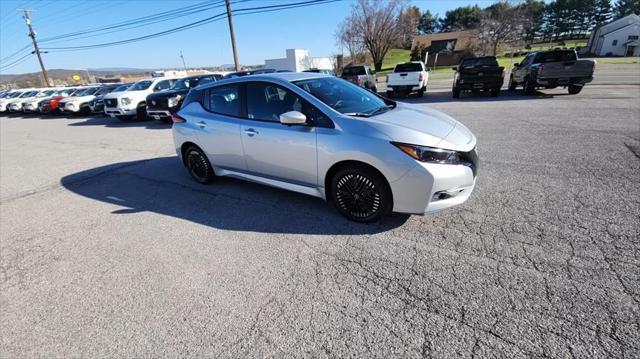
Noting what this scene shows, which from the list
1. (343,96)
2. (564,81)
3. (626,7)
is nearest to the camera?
(343,96)

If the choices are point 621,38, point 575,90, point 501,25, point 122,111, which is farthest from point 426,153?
point 621,38

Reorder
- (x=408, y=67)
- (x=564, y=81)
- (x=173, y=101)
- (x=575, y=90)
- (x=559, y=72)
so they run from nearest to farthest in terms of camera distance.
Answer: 1. (x=173, y=101)
2. (x=559, y=72)
3. (x=564, y=81)
4. (x=575, y=90)
5. (x=408, y=67)

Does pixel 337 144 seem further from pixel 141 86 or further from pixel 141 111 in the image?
pixel 141 86

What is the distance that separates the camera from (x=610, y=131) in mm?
6586

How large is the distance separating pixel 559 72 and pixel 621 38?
7077 centimetres

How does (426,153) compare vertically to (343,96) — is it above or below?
below

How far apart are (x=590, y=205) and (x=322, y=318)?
135 inches

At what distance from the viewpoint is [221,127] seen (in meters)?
4.47

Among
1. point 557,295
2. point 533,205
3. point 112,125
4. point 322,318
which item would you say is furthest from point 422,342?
point 112,125

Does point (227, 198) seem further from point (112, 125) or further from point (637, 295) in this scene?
point (112, 125)

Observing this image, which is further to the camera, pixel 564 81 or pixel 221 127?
pixel 564 81

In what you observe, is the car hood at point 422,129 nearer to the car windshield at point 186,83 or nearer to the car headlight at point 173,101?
the car headlight at point 173,101

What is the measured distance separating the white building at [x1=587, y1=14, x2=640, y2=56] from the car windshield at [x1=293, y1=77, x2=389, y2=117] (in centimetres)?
7967

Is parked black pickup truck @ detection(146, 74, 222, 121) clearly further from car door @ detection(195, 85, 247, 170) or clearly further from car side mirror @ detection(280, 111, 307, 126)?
car side mirror @ detection(280, 111, 307, 126)
